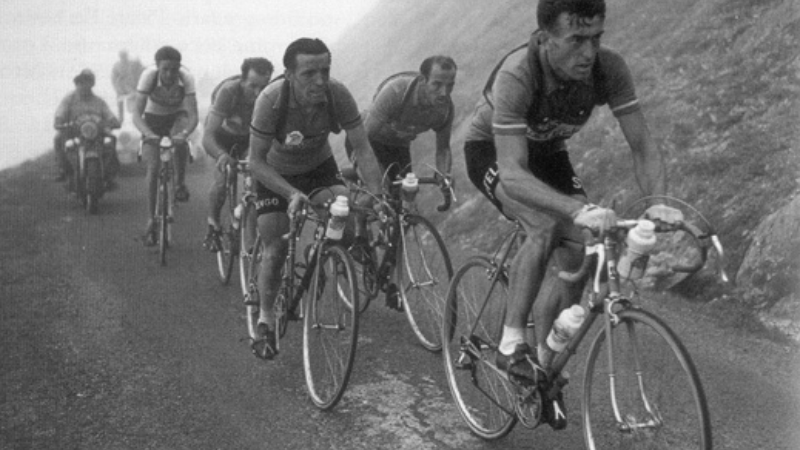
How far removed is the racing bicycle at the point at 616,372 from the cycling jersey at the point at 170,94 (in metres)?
7.37

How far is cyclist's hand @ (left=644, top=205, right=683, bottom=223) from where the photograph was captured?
343cm

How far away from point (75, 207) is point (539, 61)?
12.0 m

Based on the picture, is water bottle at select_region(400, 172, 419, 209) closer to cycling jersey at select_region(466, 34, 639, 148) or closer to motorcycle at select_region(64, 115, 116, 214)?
cycling jersey at select_region(466, 34, 639, 148)

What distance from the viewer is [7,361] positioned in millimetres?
6668

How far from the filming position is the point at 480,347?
16.3 ft

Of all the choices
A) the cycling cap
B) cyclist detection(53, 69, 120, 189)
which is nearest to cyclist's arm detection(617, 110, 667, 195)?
cyclist detection(53, 69, 120, 189)

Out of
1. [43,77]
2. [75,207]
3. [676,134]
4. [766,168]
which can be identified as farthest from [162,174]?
[43,77]

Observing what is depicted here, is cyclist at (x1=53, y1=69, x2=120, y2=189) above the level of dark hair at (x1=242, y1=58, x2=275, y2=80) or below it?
below

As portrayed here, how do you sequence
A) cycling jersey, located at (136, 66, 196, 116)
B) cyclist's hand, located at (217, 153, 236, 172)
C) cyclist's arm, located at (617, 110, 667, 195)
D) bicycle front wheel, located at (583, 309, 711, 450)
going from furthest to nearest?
cycling jersey, located at (136, 66, 196, 116) < cyclist's hand, located at (217, 153, 236, 172) < cyclist's arm, located at (617, 110, 667, 195) < bicycle front wheel, located at (583, 309, 711, 450)

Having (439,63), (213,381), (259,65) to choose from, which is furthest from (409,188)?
(259,65)

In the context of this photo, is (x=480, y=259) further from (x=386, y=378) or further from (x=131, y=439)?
(x=131, y=439)

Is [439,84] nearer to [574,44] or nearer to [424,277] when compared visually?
[424,277]

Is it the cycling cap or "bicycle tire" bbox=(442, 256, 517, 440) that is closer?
"bicycle tire" bbox=(442, 256, 517, 440)

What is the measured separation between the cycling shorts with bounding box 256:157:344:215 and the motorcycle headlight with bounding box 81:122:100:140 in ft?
25.9
